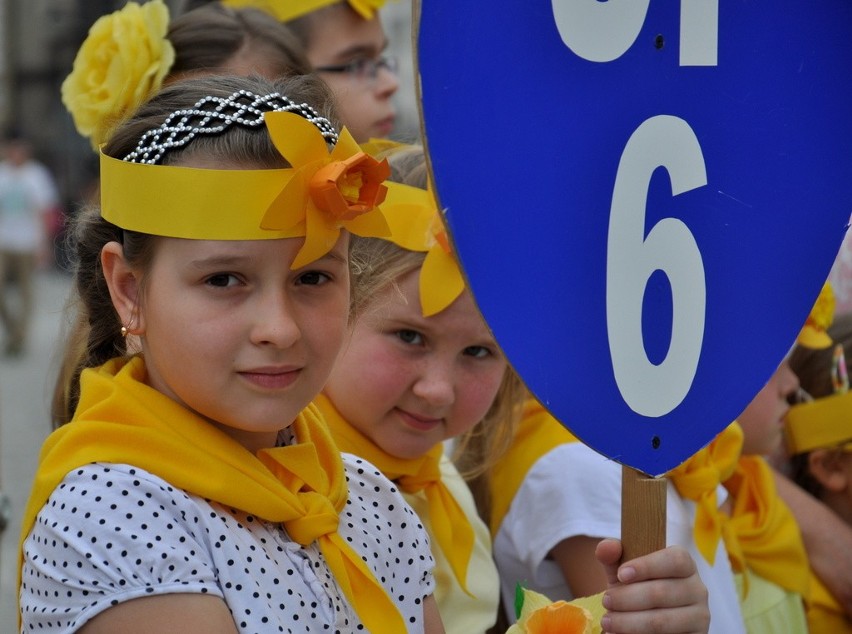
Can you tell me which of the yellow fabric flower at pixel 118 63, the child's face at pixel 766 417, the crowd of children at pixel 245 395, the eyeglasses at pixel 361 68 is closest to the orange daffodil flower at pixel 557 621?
the crowd of children at pixel 245 395

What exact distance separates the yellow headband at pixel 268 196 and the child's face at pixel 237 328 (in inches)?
1.0

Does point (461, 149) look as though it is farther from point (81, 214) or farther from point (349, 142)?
point (81, 214)

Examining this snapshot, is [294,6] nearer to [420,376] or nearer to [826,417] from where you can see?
[420,376]

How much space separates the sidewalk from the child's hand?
1114 mm

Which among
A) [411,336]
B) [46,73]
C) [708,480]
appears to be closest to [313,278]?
[411,336]

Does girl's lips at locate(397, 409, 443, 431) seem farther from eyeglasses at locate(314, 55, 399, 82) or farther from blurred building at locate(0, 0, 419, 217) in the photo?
blurred building at locate(0, 0, 419, 217)

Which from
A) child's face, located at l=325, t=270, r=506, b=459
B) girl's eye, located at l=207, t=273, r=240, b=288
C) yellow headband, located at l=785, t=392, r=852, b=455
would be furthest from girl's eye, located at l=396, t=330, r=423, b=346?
yellow headband, located at l=785, t=392, r=852, b=455

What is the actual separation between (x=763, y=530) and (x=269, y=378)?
1.75 meters

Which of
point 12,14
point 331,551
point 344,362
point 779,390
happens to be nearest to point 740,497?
point 779,390

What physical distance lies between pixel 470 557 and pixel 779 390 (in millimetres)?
1061

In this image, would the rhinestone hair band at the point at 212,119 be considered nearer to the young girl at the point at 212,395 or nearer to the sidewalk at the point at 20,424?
the young girl at the point at 212,395

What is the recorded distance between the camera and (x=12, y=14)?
29359 millimetres

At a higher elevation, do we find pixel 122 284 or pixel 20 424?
pixel 122 284

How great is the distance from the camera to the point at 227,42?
9.76 ft
